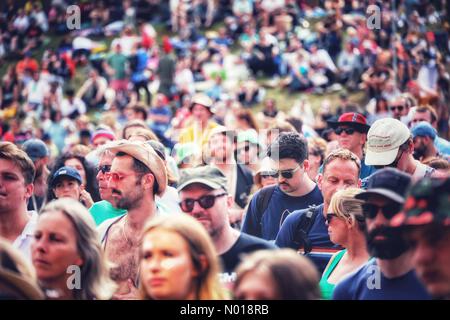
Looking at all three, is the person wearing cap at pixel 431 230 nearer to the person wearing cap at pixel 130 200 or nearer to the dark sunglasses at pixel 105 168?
the person wearing cap at pixel 130 200

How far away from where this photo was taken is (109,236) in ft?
23.1

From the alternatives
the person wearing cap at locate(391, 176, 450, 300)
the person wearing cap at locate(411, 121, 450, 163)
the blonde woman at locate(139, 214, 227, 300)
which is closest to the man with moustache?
the blonde woman at locate(139, 214, 227, 300)

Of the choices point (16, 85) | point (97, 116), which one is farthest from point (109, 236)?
point (16, 85)

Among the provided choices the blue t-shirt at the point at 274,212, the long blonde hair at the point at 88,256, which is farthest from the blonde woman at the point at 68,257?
the blue t-shirt at the point at 274,212

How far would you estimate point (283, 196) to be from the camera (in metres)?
8.09

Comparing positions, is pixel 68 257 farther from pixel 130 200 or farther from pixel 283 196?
pixel 283 196

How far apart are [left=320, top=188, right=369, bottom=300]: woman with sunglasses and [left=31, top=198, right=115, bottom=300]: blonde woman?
1.51m

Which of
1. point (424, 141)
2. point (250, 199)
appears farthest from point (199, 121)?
point (250, 199)

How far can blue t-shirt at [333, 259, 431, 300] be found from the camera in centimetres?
533

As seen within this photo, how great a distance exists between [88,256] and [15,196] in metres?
1.71

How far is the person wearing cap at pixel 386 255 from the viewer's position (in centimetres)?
527

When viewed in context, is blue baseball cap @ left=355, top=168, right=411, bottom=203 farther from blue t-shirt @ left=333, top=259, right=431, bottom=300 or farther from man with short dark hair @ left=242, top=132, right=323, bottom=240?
man with short dark hair @ left=242, top=132, right=323, bottom=240

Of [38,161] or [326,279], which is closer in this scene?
[326,279]

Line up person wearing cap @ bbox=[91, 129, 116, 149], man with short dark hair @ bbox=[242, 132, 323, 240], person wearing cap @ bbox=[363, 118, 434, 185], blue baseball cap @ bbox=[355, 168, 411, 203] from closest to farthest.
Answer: blue baseball cap @ bbox=[355, 168, 411, 203]
person wearing cap @ bbox=[363, 118, 434, 185]
man with short dark hair @ bbox=[242, 132, 323, 240]
person wearing cap @ bbox=[91, 129, 116, 149]
